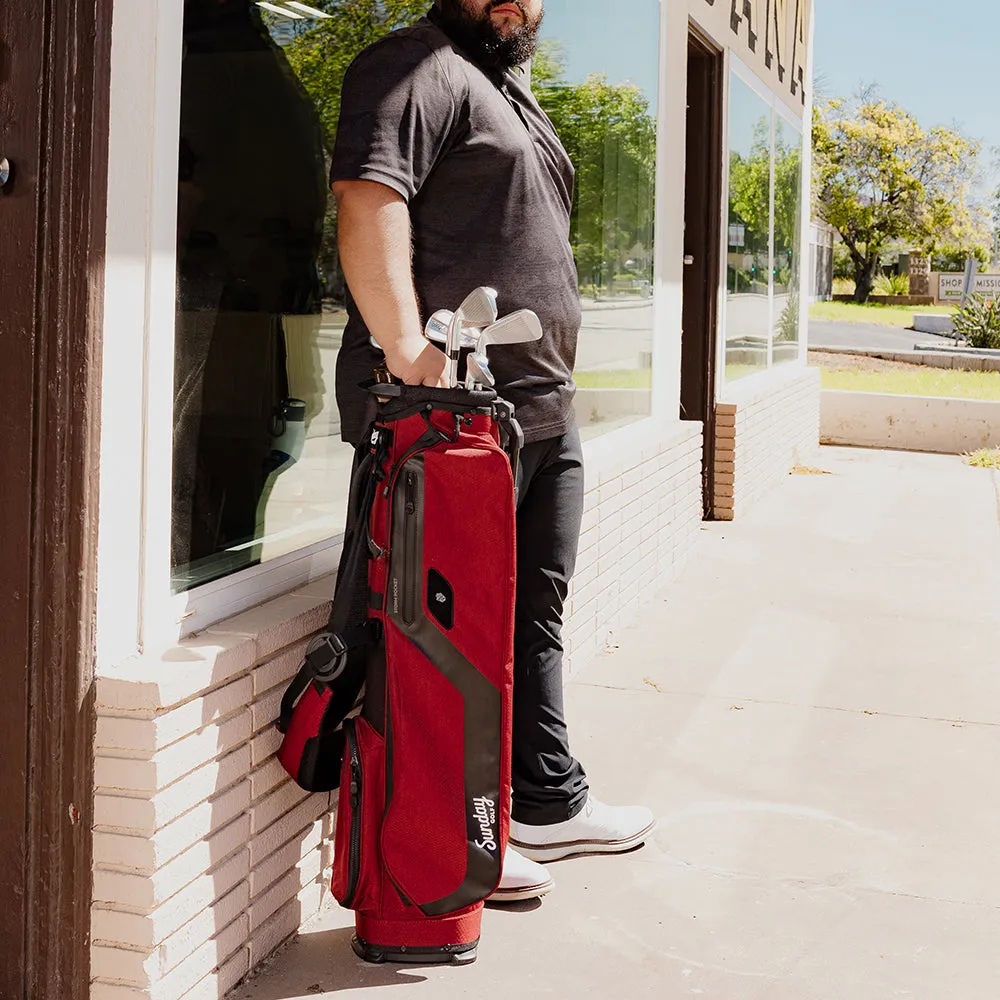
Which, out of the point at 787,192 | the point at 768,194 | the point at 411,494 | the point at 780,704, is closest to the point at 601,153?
the point at 780,704

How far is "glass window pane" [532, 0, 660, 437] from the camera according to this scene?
4762 mm

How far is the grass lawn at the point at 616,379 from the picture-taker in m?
→ 4.93

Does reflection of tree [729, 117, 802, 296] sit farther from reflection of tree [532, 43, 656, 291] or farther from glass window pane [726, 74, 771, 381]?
reflection of tree [532, 43, 656, 291]

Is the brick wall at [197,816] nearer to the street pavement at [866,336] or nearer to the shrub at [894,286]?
the street pavement at [866,336]

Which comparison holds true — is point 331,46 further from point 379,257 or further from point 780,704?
point 780,704

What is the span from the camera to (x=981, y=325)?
2327 centimetres

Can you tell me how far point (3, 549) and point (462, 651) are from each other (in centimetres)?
77

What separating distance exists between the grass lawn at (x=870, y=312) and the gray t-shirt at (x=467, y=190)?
41.4 m

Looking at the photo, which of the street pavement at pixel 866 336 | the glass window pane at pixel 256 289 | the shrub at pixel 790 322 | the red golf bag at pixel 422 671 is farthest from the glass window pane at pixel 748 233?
the street pavement at pixel 866 336

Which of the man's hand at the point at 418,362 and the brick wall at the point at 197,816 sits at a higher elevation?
the man's hand at the point at 418,362

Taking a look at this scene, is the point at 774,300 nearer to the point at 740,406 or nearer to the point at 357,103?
the point at 740,406

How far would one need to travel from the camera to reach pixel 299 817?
264 cm

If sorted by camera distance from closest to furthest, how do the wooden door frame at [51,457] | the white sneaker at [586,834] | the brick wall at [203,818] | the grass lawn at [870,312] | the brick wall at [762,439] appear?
the wooden door frame at [51,457] < the brick wall at [203,818] < the white sneaker at [586,834] < the brick wall at [762,439] < the grass lawn at [870,312]

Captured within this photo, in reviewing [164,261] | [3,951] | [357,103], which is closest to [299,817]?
[3,951]
